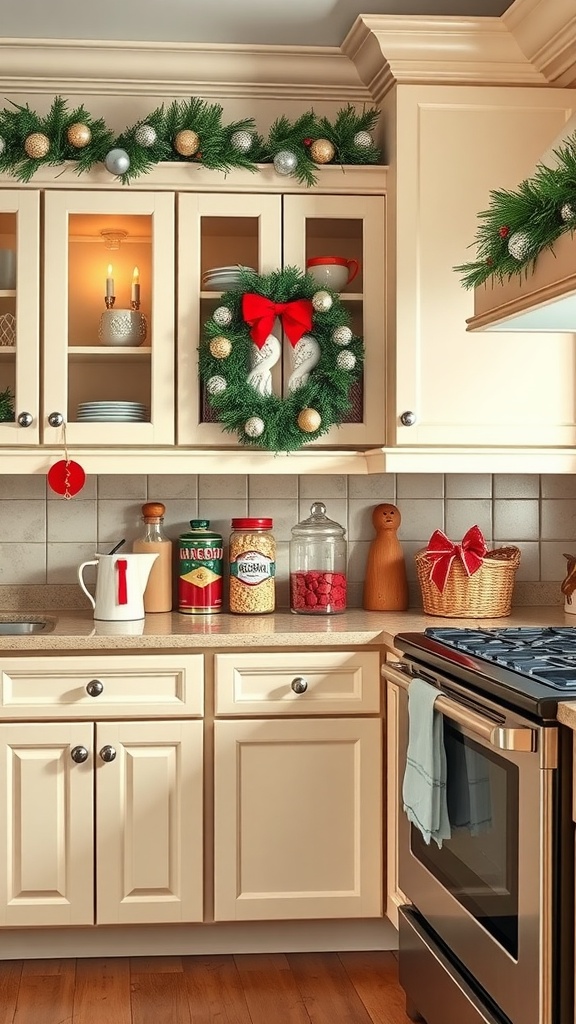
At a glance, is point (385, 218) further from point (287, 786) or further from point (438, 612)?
point (287, 786)

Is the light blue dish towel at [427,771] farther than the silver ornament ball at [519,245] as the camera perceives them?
Yes

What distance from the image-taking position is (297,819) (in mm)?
2838

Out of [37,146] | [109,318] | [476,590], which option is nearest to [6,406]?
[109,318]

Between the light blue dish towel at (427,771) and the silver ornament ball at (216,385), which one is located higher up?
the silver ornament ball at (216,385)

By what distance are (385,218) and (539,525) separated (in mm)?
1040

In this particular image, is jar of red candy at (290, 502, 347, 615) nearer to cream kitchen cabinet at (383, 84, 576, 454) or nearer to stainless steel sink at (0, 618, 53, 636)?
cream kitchen cabinet at (383, 84, 576, 454)

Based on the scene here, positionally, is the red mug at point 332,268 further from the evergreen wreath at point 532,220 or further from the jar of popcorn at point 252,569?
the evergreen wreath at point 532,220

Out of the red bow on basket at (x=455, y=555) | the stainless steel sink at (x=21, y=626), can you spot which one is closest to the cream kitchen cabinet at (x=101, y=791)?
the stainless steel sink at (x=21, y=626)

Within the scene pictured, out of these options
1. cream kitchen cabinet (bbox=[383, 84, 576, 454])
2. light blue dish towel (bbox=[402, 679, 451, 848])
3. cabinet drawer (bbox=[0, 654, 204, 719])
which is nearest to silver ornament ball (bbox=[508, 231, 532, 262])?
light blue dish towel (bbox=[402, 679, 451, 848])

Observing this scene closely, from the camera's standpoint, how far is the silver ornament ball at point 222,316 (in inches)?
117

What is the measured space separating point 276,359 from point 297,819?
119 cm

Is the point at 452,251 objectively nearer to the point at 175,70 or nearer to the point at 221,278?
the point at 221,278

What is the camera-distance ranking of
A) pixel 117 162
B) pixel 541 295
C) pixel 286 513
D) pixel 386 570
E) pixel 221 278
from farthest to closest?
1. pixel 286 513
2. pixel 386 570
3. pixel 221 278
4. pixel 117 162
5. pixel 541 295

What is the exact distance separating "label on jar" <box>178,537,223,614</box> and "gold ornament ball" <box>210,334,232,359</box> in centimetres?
54
